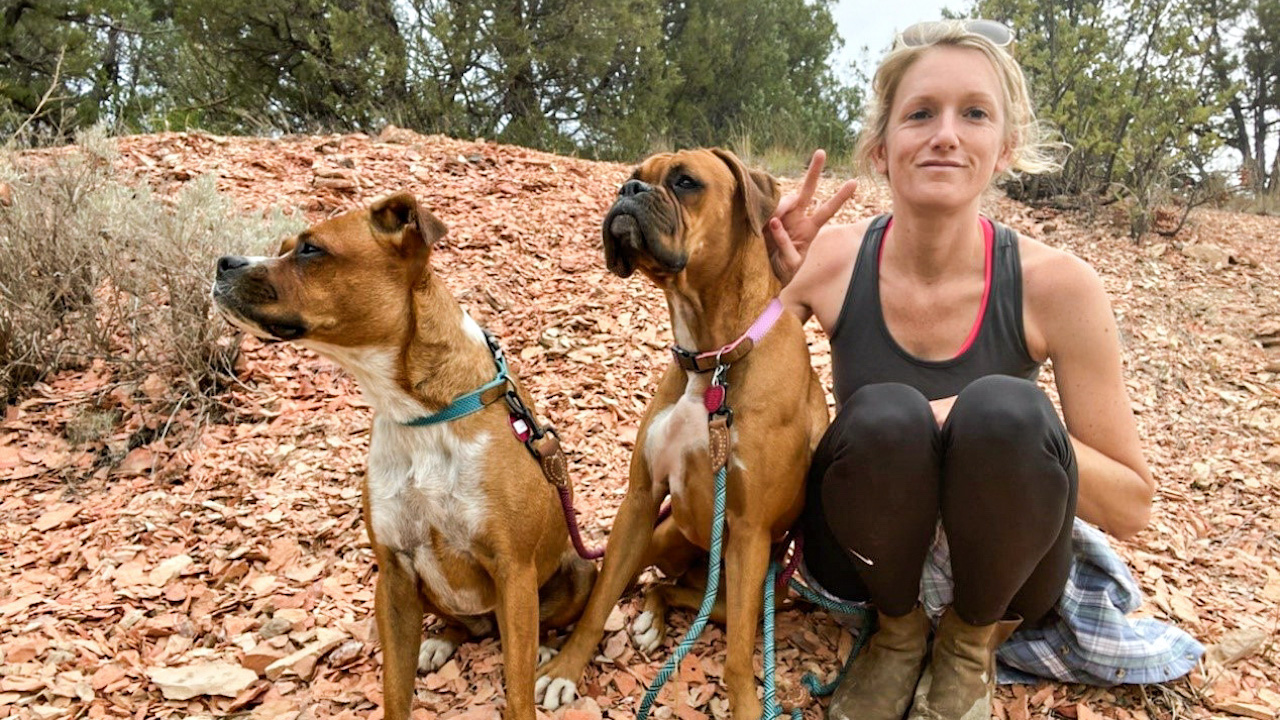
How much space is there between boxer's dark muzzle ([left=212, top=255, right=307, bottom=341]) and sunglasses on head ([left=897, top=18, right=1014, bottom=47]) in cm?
229

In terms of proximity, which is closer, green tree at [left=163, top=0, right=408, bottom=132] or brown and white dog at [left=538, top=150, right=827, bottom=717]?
brown and white dog at [left=538, top=150, right=827, bottom=717]

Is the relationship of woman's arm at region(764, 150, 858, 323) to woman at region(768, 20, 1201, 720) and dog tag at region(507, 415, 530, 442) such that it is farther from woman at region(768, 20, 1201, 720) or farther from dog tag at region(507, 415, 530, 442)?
dog tag at region(507, 415, 530, 442)

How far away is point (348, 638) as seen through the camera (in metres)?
3.03

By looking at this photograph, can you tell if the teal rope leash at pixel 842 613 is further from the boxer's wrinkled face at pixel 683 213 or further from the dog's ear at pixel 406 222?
the dog's ear at pixel 406 222

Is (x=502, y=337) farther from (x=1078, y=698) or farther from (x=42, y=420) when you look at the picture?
(x=1078, y=698)

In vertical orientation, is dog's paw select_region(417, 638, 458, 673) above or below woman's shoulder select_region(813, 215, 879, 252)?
below

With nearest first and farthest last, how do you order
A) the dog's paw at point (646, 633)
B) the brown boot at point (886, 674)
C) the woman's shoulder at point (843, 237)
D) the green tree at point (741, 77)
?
the brown boot at point (886, 674) → the dog's paw at point (646, 633) → the woman's shoulder at point (843, 237) → the green tree at point (741, 77)

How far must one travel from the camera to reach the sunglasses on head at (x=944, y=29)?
9.43 feet

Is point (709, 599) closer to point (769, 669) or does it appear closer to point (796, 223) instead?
point (769, 669)

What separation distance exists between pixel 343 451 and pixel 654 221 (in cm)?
236

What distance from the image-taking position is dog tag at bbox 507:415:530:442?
255 cm

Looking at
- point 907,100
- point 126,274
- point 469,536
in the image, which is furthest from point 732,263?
point 126,274

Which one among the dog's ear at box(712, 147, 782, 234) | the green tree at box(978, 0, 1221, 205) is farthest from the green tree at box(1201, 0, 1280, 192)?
the dog's ear at box(712, 147, 782, 234)

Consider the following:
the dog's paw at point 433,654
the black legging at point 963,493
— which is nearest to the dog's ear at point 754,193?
the black legging at point 963,493
